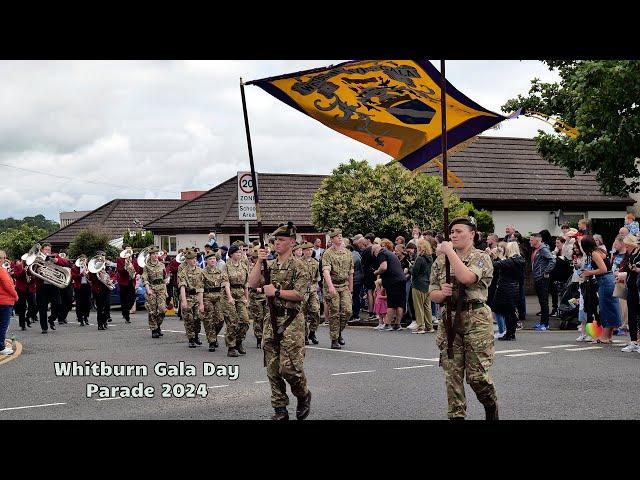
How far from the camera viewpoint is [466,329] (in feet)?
25.6

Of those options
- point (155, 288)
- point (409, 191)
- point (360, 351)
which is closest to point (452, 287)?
point (360, 351)

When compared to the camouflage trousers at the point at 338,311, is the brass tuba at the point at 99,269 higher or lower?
higher

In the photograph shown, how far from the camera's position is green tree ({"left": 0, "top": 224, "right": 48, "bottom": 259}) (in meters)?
58.5

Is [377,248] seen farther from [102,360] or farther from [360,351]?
[102,360]

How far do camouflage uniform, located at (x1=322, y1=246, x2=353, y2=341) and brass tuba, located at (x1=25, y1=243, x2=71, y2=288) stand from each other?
8.01 m

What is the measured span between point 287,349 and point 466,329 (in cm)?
187

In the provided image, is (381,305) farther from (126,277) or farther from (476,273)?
(476,273)

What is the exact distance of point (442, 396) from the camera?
33.3 feet

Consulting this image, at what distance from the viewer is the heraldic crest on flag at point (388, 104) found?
943 cm

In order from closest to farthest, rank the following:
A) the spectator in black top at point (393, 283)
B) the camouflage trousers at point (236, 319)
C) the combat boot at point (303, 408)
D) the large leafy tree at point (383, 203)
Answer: the combat boot at point (303, 408), the camouflage trousers at point (236, 319), the spectator in black top at point (393, 283), the large leafy tree at point (383, 203)

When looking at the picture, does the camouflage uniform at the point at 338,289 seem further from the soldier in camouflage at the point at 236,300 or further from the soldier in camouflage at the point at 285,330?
the soldier in camouflage at the point at 285,330

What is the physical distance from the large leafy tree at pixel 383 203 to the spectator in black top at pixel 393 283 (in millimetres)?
11021

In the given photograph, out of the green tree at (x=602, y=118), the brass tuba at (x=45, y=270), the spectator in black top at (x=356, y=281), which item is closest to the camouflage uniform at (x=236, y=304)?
the spectator in black top at (x=356, y=281)
